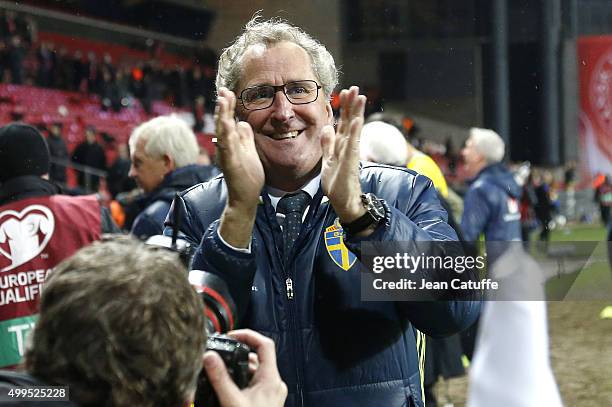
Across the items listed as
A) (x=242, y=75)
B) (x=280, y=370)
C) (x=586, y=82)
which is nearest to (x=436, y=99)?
(x=586, y=82)

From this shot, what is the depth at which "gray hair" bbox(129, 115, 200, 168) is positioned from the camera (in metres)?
2.43

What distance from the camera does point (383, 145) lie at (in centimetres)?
248

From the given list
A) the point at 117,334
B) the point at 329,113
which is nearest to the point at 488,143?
the point at 329,113

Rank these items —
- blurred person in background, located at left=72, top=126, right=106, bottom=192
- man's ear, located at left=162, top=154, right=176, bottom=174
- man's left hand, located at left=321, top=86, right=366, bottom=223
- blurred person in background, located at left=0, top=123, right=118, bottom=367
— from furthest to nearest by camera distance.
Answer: blurred person in background, located at left=72, top=126, right=106, bottom=192 → man's ear, located at left=162, top=154, right=176, bottom=174 → blurred person in background, located at left=0, top=123, right=118, bottom=367 → man's left hand, located at left=321, top=86, right=366, bottom=223

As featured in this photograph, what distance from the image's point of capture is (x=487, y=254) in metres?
1.67

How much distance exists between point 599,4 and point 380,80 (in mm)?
505

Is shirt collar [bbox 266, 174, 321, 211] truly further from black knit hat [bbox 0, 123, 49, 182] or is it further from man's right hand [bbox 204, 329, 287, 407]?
black knit hat [bbox 0, 123, 49, 182]

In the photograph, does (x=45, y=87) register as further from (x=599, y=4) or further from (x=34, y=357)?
(x=34, y=357)

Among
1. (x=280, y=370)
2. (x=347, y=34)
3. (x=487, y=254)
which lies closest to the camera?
(x=280, y=370)

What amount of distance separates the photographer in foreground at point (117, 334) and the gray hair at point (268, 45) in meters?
0.57

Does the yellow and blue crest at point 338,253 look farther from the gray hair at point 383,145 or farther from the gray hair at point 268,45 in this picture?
the gray hair at point 383,145

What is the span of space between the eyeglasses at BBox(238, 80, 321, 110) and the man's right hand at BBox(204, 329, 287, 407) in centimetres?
46

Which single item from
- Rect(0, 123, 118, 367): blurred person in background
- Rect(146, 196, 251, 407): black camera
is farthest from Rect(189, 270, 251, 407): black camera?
Rect(0, 123, 118, 367): blurred person in background

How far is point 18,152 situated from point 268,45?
3.54 feet
